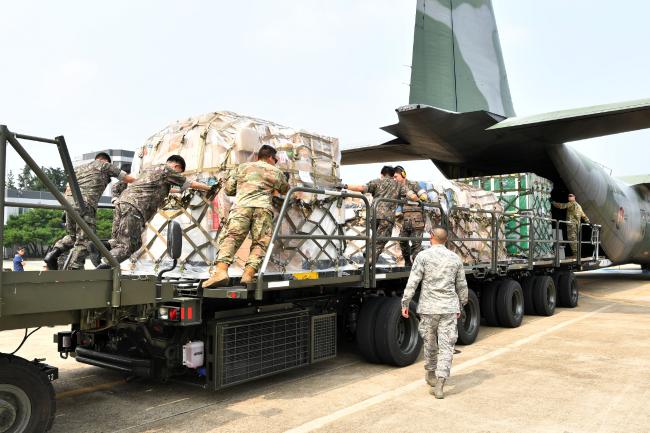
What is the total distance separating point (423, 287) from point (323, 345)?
149 centimetres

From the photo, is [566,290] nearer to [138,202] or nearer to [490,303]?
[490,303]

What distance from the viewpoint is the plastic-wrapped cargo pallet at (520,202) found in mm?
13078

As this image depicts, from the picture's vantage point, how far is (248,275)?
19.2 feet

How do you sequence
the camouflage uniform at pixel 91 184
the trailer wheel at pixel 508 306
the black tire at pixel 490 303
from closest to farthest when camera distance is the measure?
the camouflage uniform at pixel 91 184 → the trailer wheel at pixel 508 306 → the black tire at pixel 490 303

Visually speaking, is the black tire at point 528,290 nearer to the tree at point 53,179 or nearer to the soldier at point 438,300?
the soldier at point 438,300

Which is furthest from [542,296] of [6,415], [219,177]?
[6,415]

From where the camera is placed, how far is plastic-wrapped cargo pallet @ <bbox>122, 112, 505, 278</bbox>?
6645 mm

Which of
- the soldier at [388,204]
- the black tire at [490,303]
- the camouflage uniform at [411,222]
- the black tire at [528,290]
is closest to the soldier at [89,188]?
the soldier at [388,204]

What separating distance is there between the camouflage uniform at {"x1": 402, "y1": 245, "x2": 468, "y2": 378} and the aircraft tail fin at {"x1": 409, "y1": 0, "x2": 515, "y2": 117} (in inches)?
327

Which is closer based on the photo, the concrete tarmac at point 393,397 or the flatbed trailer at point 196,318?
the flatbed trailer at point 196,318

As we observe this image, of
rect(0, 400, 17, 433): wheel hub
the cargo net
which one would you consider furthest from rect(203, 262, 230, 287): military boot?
the cargo net

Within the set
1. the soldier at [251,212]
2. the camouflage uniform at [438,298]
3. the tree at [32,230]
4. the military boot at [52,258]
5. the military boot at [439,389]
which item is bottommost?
the military boot at [439,389]

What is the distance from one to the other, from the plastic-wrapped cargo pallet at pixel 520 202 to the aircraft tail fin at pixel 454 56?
7.91 feet

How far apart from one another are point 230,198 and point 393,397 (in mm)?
2961
